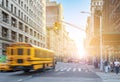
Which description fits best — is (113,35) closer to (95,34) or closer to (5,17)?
(95,34)

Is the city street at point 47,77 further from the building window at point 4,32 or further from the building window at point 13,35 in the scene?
the building window at point 13,35

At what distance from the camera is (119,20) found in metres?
50.7

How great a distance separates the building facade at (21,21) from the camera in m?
60.6

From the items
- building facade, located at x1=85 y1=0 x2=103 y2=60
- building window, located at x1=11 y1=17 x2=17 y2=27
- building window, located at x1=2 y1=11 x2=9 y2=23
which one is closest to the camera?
building facade, located at x1=85 y1=0 x2=103 y2=60

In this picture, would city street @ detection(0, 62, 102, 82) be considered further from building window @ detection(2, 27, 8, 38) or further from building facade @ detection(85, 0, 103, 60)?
building window @ detection(2, 27, 8, 38)

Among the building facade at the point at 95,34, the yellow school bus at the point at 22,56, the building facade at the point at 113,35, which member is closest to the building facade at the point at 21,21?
the building facade at the point at 95,34

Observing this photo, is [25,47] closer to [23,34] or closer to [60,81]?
[60,81]

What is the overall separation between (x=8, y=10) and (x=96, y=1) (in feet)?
270

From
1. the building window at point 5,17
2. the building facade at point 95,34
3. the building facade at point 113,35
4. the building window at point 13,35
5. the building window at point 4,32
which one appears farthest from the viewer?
the building window at point 13,35

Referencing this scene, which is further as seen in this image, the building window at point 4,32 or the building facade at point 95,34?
the building window at point 4,32

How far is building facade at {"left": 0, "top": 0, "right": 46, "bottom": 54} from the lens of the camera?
60.6 m

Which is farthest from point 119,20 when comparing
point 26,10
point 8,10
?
point 26,10

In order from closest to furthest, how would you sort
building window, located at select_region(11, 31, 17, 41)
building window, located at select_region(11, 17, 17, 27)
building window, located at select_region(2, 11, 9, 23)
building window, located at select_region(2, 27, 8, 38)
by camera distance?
building window, located at select_region(2, 11, 9, 23), building window, located at select_region(2, 27, 8, 38), building window, located at select_region(11, 17, 17, 27), building window, located at select_region(11, 31, 17, 41)

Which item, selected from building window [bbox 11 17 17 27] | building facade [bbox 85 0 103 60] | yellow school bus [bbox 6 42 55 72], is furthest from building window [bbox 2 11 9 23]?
yellow school bus [bbox 6 42 55 72]
